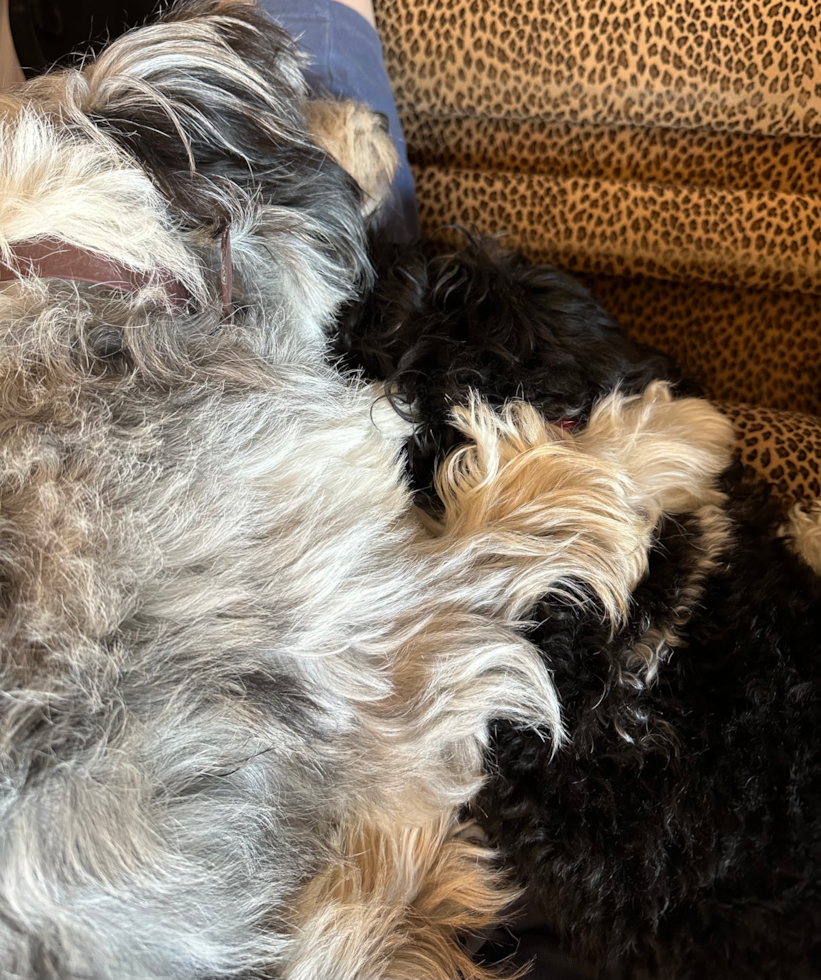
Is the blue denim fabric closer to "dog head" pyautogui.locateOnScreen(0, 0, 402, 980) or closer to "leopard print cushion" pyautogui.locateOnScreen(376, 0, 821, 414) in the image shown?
"leopard print cushion" pyautogui.locateOnScreen(376, 0, 821, 414)

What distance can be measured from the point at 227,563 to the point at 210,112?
1.63 ft

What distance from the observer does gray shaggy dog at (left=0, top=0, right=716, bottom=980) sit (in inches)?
22.6

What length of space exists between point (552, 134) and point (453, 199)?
200 mm

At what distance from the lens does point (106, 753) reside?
571mm

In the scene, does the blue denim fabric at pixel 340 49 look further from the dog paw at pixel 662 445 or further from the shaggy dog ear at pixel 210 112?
the dog paw at pixel 662 445

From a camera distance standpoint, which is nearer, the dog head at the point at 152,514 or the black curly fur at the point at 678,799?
the dog head at the point at 152,514

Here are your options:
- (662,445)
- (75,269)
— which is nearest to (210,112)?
(75,269)

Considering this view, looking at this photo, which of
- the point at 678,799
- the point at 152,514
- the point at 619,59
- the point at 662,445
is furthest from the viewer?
the point at 619,59

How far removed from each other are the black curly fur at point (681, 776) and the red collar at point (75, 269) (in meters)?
0.29

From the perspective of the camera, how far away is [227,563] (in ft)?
2.14

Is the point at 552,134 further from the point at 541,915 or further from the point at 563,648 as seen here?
the point at 541,915

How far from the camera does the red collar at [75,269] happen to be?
28.0 inches

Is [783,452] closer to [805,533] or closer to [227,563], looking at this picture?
[805,533]

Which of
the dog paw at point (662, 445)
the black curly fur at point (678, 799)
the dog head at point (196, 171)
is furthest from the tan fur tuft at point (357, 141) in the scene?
the black curly fur at point (678, 799)
